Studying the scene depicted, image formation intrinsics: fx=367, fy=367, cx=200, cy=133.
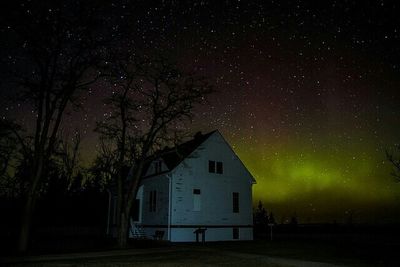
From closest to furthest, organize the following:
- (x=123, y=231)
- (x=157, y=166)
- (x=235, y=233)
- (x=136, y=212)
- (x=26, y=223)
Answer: (x=26, y=223)
(x=123, y=231)
(x=235, y=233)
(x=157, y=166)
(x=136, y=212)

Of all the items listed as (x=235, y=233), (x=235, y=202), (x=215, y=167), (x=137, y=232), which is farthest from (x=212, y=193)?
(x=137, y=232)

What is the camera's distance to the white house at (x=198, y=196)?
2748 centimetres

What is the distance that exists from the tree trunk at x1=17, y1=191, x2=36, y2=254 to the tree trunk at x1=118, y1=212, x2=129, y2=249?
5.17m

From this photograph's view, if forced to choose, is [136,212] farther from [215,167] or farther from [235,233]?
A: [235,233]

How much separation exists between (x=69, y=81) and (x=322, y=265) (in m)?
15.5

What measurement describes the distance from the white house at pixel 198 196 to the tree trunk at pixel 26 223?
34.2 feet

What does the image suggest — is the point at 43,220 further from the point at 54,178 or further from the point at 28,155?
the point at 28,155

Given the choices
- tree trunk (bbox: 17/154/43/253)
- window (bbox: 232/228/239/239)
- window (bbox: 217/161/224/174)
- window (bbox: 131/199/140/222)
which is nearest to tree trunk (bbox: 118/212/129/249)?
tree trunk (bbox: 17/154/43/253)

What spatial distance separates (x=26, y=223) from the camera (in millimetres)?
18625

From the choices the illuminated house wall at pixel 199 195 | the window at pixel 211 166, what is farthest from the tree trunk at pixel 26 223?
the window at pixel 211 166

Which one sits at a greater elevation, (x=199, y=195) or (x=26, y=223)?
(x=199, y=195)

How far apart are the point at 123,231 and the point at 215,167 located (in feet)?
34.3

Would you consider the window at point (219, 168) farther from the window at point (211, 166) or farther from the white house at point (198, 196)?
the window at point (211, 166)

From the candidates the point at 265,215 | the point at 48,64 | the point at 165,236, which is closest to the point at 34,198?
the point at 48,64
